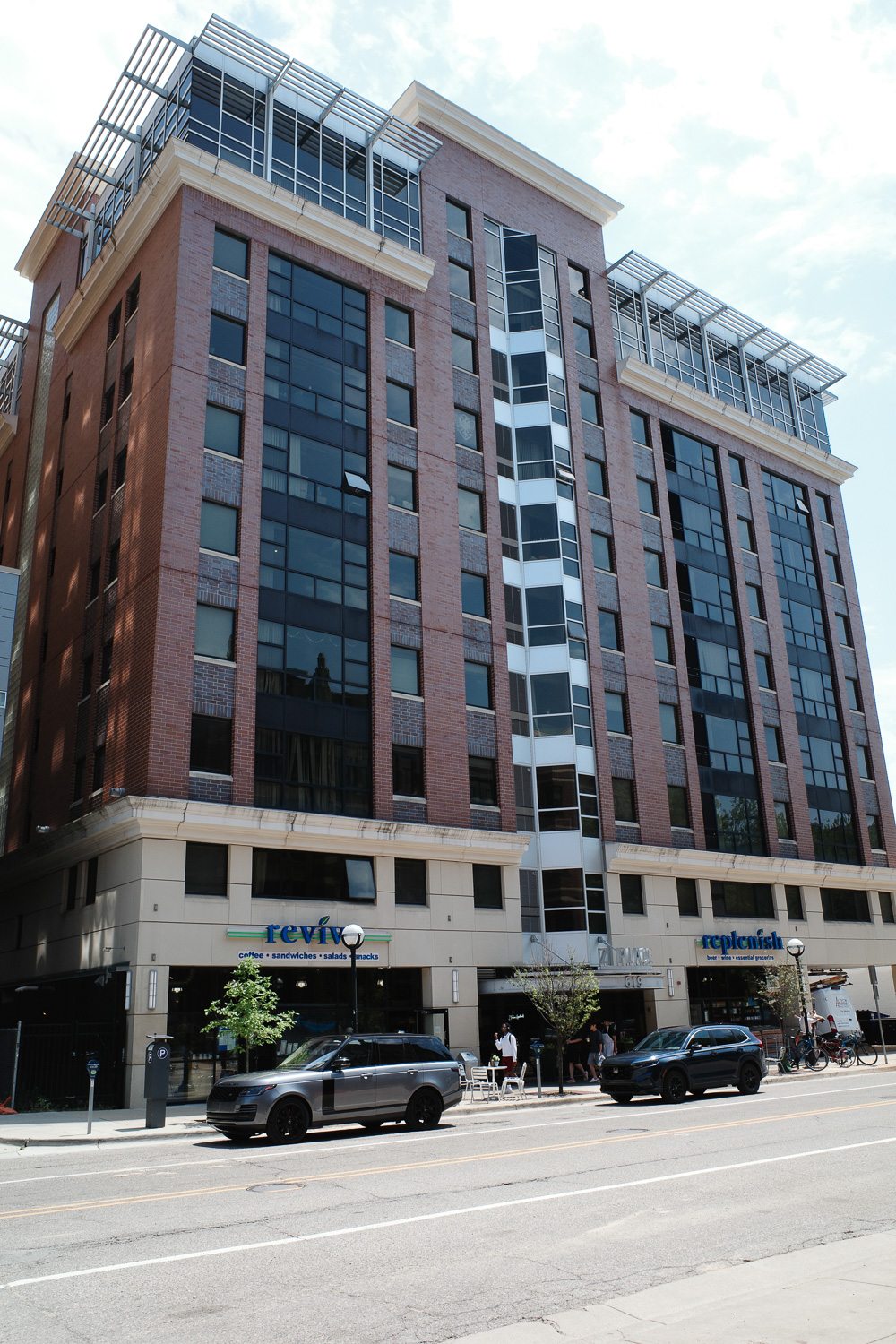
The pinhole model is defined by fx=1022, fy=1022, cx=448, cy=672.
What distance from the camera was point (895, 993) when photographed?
170 ft

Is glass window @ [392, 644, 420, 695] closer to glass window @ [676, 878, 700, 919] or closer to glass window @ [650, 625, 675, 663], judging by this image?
glass window @ [650, 625, 675, 663]

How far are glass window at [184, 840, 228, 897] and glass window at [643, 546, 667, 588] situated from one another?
2324cm

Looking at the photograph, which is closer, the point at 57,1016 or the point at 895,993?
the point at 57,1016

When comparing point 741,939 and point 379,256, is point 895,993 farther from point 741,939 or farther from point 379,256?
point 379,256

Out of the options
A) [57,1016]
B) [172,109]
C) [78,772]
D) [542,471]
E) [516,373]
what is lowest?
[57,1016]

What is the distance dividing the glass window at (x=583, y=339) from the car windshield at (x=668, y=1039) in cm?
2998

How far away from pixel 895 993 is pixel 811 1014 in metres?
16.2

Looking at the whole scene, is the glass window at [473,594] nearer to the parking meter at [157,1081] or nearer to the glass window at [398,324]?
the glass window at [398,324]

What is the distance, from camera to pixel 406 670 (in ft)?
112

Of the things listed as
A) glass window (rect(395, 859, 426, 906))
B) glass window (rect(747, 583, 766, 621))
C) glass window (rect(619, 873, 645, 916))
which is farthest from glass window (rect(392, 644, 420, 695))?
glass window (rect(747, 583, 766, 621))

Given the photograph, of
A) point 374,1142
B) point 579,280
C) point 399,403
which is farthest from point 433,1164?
point 579,280

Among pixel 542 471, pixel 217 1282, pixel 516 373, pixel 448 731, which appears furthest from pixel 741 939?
pixel 217 1282

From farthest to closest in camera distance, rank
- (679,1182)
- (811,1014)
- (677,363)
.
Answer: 1. (677,363)
2. (811,1014)
3. (679,1182)

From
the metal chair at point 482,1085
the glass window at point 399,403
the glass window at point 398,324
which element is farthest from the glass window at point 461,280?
the metal chair at point 482,1085
